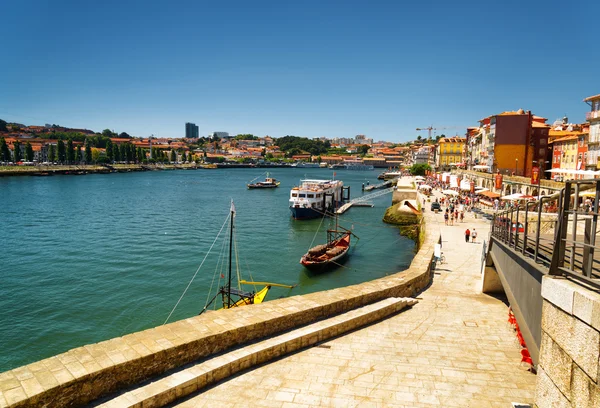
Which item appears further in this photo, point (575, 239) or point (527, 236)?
point (527, 236)

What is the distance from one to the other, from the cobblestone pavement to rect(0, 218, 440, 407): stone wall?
30.0 inches

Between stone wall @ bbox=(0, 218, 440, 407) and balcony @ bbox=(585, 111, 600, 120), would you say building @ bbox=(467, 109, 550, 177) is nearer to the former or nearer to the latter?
balcony @ bbox=(585, 111, 600, 120)

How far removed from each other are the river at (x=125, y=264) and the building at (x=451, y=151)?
7541 centimetres

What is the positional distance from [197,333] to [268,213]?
151 ft

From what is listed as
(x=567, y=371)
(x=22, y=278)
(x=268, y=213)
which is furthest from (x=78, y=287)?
(x=268, y=213)

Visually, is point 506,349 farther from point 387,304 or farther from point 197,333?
point 197,333

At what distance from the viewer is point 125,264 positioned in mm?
25469

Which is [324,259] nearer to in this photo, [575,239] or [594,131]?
[575,239]

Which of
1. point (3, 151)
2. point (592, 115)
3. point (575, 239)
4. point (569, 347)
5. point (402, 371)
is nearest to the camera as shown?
point (569, 347)

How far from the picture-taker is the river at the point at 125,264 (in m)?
16.7

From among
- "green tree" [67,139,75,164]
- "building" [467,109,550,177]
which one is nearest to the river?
"building" [467,109,550,177]

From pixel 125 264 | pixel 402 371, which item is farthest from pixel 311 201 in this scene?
pixel 402 371

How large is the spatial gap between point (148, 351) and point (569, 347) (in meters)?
5.96

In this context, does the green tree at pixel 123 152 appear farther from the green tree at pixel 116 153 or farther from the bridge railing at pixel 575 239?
the bridge railing at pixel 575 239
